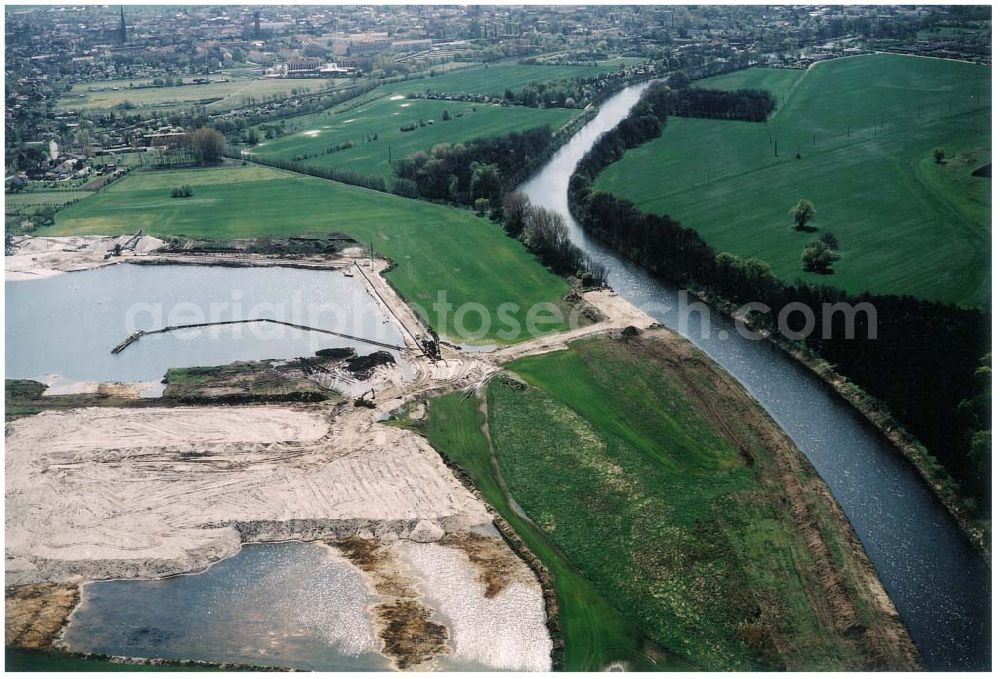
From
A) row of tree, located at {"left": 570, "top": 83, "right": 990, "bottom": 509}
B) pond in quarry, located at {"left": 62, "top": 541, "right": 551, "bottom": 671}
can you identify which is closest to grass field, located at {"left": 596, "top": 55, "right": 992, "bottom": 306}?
row of tree, located at {"left": 570, "top": 83, "right": 990, "bottom": 509}

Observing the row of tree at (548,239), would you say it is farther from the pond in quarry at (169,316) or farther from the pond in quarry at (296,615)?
the pond in quarry at (296,615)

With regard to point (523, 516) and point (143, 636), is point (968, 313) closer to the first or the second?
point (523, 516)

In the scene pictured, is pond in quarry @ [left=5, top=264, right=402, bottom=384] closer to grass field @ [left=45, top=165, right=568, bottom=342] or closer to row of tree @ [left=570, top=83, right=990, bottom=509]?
grass field @ [left=45, top=165, right=568, bottom=342]

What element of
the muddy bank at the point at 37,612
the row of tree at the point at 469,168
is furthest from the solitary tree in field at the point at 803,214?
the muddy bank at the point at 37,612

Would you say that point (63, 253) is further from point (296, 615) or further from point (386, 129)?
point (296, 615)

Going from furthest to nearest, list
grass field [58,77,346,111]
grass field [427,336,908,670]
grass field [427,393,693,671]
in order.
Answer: grass field [58,77,346,111] → grass field [427,336,908,670] → grass field [427,393,693,671]

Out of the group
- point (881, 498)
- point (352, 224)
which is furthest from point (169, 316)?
point (881, 498)
